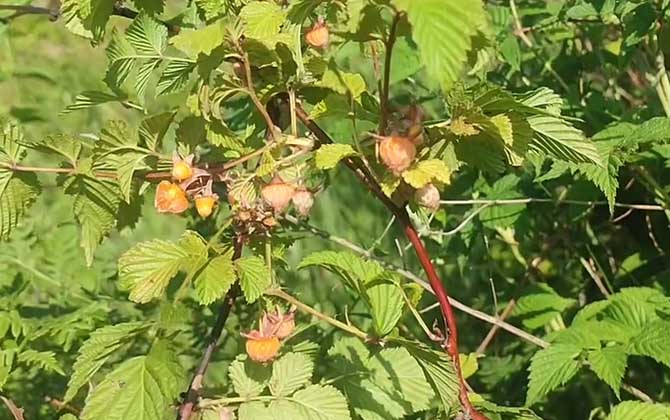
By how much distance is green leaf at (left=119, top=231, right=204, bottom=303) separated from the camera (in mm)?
1074

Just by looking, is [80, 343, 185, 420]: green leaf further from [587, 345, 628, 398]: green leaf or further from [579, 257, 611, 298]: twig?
[579, 257, 611, 298]: twig

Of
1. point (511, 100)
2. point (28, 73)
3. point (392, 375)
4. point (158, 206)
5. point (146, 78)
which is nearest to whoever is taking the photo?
point (511, 100)

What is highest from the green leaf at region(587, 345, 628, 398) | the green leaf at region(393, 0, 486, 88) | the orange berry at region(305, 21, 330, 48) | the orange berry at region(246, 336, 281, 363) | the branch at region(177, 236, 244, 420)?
the green leaf at region(393, 0, 486, 88)

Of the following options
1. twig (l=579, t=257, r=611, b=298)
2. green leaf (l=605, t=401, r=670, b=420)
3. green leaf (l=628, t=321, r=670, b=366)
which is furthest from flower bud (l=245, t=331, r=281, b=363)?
twig (l=579, t=257, r=611, b=298)

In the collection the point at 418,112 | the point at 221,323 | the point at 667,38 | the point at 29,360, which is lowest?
the point at 29,360

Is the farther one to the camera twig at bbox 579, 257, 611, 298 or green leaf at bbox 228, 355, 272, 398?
twig at bbox 579, 257, 611, 298

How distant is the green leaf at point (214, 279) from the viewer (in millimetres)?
1064

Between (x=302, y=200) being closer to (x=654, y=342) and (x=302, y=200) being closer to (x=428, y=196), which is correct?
(x=428, y=196)

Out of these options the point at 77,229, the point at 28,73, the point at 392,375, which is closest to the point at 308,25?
the point at 392,375

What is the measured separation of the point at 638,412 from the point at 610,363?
0.61 feet

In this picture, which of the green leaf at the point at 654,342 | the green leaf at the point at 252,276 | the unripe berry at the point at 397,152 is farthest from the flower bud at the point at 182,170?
the green leaf at the point at 654,342

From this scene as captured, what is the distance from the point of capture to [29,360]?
4.73 ft

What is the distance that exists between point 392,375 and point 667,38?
74 centimetres

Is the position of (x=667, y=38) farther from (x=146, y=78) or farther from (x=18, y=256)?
(x=18, y=256)
